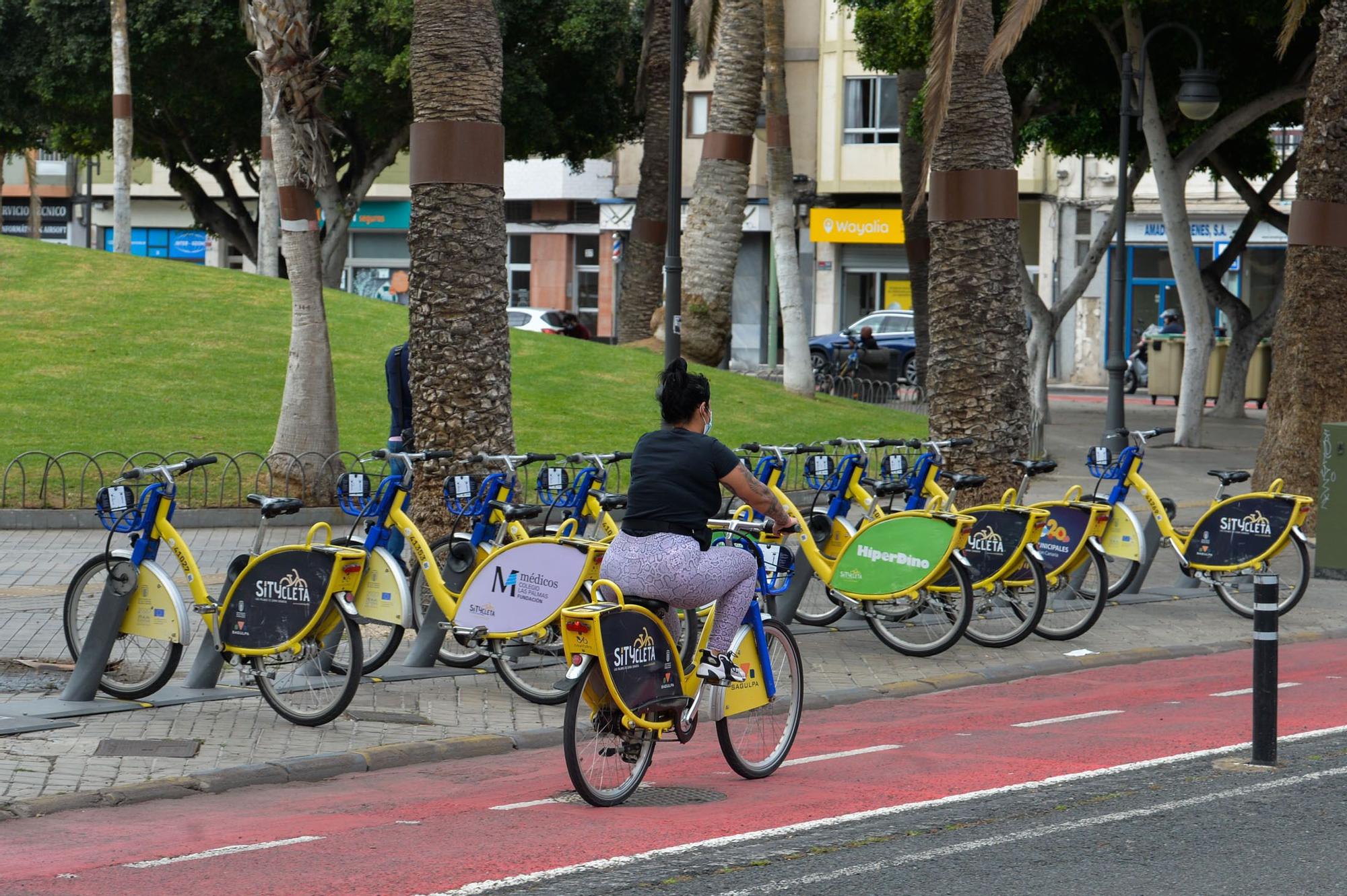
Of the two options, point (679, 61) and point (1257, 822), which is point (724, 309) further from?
point (1257, 822)

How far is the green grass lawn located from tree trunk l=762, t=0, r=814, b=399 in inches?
22.8

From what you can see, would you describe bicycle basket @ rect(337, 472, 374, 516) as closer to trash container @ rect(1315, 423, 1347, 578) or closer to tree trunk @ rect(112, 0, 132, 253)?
trash container @ rect(1315, 423, 1347, 578)

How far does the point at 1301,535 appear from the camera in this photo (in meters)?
12.5

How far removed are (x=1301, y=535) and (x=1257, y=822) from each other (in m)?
6.44

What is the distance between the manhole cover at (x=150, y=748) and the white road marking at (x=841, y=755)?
8.64 ft

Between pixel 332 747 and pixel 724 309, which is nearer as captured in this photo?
pixel 332 747

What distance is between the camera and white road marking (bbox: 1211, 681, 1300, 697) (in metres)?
9.79

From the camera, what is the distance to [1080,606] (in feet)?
38.1

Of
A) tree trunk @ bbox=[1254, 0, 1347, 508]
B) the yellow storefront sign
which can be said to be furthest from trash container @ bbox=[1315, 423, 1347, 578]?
the yellow storefront sign

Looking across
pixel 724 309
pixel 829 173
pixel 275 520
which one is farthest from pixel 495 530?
pixel 829 173

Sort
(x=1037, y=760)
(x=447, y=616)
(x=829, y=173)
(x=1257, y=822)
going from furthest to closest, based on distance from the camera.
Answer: (x=829, y=173), (x=447, y=616), (x=1037, y=760), (x=1257, y=822)

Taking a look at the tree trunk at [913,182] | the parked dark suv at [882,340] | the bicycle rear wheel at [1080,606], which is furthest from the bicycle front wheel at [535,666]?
the parked dark suv at [882,340]

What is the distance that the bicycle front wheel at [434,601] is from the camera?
9.77 m

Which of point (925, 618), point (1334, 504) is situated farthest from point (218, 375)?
point (1334, 504)
